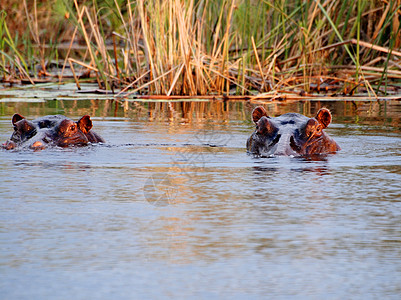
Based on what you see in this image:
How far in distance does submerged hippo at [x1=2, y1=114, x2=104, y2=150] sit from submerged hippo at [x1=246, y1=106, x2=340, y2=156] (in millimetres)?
1330

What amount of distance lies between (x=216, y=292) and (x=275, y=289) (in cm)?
19

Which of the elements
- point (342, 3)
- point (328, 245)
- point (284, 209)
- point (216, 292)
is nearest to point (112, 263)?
point (216, 292)

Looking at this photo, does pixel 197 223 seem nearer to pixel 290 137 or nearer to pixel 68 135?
pixel 290 137

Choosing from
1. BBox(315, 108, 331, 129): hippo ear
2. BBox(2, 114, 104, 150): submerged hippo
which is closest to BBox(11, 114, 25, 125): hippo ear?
BBox(2, 114, 104, 150): submerged hippo

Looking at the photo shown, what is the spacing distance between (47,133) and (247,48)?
5.77 metres

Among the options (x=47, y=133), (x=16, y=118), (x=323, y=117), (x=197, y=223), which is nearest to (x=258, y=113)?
(x=323, y=117)

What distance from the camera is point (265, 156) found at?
5.99m

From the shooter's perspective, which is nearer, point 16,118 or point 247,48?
point 16,118

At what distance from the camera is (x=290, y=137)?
6086 millimetres

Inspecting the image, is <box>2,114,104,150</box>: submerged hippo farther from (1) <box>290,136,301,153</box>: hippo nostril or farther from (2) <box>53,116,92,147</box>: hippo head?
(1) <box>290,136,301,153</box>: hippo nostril

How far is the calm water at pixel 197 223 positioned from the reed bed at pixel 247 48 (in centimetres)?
392

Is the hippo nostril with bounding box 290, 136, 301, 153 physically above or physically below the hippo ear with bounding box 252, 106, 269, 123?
below

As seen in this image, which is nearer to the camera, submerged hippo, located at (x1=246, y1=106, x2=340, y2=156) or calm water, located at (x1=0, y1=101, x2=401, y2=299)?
calm water, located at (x1=0, y1=101, x2=401, y2=299)

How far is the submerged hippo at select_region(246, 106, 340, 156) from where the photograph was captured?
Result: 6004 millimetres
